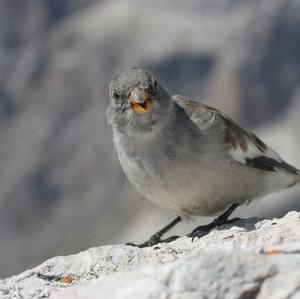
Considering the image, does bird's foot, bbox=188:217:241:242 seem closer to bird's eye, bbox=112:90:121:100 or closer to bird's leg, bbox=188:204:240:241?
bird's leg, bbox=188:204:240:241

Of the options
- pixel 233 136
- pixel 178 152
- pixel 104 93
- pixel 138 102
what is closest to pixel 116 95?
pixel 138 102

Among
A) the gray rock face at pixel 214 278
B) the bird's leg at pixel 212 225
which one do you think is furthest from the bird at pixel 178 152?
the gray rock face at pixel 214 278

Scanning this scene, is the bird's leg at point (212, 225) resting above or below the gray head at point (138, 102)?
below

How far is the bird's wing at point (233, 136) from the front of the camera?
8.09 metres

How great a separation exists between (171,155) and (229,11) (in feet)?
309

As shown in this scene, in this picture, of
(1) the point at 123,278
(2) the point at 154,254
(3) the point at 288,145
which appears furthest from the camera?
(3) the point at 288,145

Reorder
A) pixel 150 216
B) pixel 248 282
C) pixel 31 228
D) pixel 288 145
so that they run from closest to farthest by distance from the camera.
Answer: pixel 248 282
pixel 150 216
pixel 288 145
pixel 31 228

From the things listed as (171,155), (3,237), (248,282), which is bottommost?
(248,282)

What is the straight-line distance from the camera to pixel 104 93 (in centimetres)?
8638

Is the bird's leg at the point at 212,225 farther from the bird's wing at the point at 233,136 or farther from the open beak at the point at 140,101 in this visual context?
the open beak at the point at 140,101

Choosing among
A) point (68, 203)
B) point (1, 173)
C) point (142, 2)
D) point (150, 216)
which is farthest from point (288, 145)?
point (142, 2)

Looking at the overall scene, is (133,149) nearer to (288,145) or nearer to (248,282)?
(248,282)

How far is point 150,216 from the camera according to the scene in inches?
2411

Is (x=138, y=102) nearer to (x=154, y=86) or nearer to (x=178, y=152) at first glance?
(x=154, y=86)
